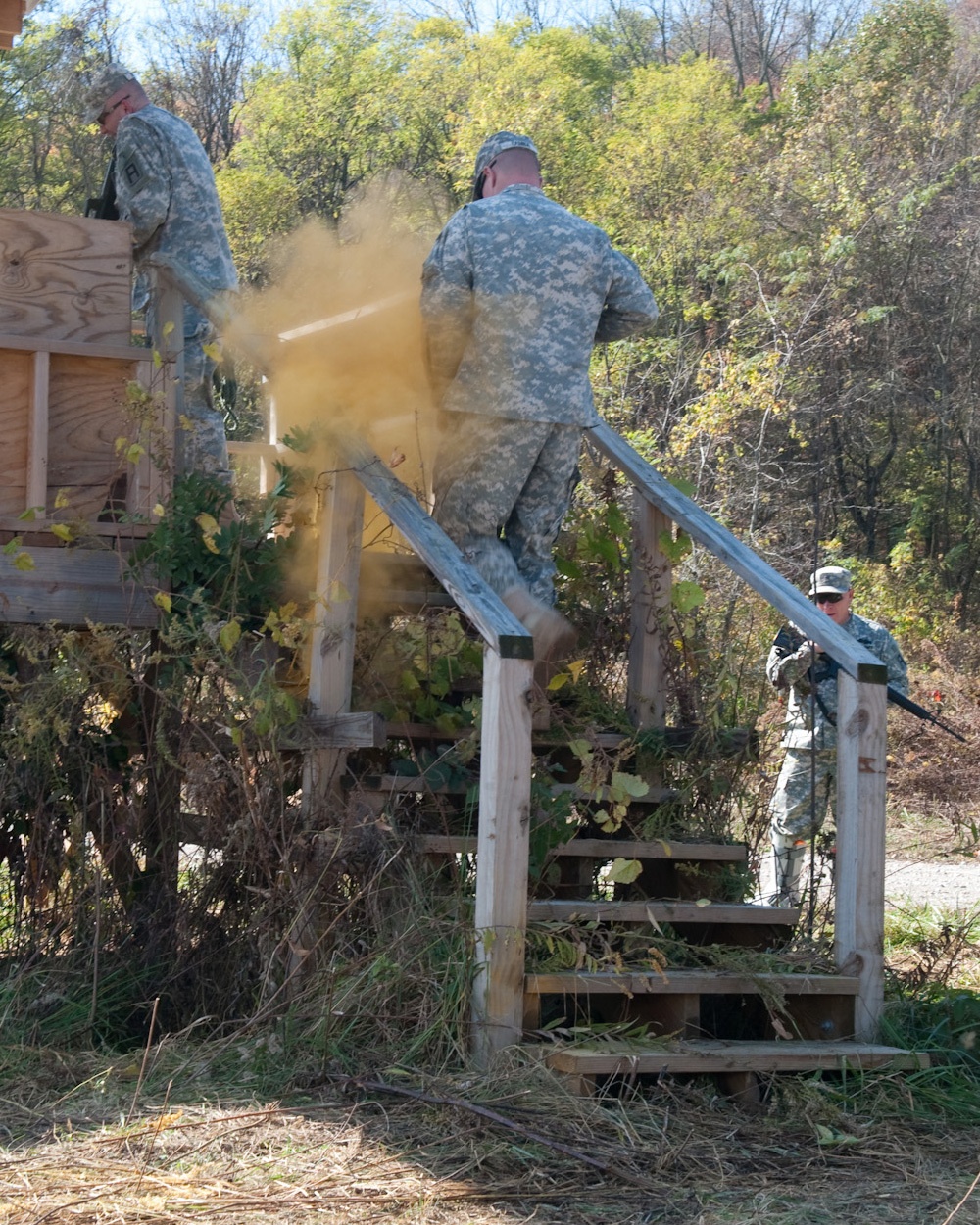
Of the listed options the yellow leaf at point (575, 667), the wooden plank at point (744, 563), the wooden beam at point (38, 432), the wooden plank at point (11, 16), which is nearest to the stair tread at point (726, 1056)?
the wooden plank at point (744, 563)

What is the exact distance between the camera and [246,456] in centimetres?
A: 723

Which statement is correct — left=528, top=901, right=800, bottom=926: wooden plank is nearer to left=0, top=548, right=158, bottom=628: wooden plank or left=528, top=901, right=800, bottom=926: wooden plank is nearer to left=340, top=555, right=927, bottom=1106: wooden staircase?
left=340, top=555, right=927, bottom=1106: wooden staircase

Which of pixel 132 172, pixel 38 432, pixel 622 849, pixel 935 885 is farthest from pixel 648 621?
pixel 935 885

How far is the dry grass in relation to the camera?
3.41 metres

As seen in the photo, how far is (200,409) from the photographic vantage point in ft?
20.3

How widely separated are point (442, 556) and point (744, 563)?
1.09m

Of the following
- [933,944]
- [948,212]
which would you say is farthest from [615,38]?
[933,944]

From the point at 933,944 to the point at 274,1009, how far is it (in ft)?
7.53

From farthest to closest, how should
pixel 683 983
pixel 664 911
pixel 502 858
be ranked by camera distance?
pixel 664 911, pixel 683 983, pixel 502 858

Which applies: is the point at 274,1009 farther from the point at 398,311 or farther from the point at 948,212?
the point at 948,212

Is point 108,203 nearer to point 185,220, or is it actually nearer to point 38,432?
point 185,220

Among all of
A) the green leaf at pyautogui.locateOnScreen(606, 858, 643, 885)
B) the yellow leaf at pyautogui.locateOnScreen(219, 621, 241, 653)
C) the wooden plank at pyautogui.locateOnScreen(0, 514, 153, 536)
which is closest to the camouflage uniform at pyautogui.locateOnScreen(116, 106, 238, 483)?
the wooden plank at pyautogui.locateOnScreen(0, 514, 153, 536)

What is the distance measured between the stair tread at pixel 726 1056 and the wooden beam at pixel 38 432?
8.17 ft

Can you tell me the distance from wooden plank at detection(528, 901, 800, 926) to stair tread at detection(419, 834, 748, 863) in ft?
0.57
